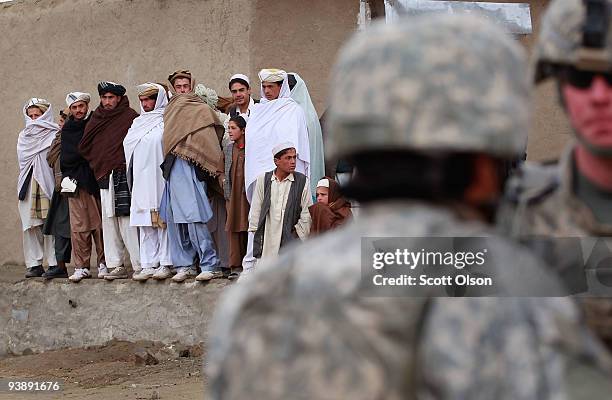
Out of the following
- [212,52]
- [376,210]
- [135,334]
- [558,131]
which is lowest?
[135,334]

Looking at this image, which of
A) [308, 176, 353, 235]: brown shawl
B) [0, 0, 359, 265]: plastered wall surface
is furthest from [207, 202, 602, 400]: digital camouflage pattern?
[0, 0, 359, 265]: plastered wall surface

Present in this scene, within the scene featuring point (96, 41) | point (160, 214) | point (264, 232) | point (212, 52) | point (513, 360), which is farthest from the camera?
point (96, 41)

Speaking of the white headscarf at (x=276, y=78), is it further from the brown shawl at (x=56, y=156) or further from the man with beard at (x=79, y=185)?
the brown shawl at (x=56, y=156)

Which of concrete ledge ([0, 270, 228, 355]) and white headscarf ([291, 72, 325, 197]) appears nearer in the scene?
white headscarf ([291, 72, 325, 197])

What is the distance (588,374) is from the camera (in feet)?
6.19

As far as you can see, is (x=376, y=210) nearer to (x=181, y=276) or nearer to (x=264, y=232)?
(x=264, y=232)

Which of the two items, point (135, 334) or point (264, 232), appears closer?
point (264, 232)

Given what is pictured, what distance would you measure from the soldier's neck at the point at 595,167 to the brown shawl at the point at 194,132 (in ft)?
23.1

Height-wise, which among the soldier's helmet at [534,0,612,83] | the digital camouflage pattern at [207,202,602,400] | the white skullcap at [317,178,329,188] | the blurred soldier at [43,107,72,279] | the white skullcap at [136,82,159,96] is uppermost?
the soldier's helmet at [534,0,612,83]

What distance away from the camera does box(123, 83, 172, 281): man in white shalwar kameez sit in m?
9.84

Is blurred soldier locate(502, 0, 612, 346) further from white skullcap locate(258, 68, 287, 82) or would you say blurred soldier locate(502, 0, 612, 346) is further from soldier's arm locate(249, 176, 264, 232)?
white skullcap locate(258, 68, 287, 82)

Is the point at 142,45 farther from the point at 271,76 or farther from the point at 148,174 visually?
the point at 271,76

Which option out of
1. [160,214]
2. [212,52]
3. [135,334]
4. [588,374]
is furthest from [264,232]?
[588,374]

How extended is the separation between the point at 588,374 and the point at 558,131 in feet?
29.2
